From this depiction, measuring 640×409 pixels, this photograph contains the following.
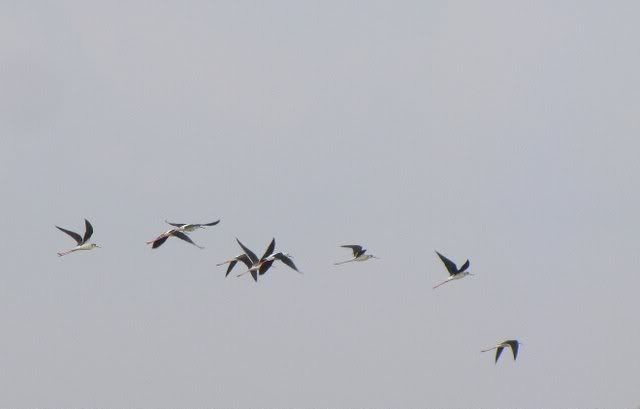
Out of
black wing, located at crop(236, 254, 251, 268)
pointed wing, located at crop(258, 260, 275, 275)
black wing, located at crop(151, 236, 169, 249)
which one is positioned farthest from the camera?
black wing, located at crop(236, 254, 251, 268)

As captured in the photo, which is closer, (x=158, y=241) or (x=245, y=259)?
(x=158, y=241)

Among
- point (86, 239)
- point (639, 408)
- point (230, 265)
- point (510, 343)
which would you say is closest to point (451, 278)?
point (510, 343)

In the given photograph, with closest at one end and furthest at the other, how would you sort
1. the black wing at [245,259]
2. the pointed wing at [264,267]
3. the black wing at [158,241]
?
the black wing at [158,241], the pointed wing at [264,267], the black wing at [245,259]

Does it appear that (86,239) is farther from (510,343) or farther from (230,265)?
(510,343)

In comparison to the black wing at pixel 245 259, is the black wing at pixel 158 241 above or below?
below

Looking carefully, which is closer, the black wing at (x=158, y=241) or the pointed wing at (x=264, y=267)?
the black wing at (x=158, y=241)

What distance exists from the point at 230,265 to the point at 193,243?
20.8ft

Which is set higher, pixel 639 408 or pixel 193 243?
pixel 639 408

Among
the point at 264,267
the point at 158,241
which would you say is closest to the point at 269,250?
the point at 264,267

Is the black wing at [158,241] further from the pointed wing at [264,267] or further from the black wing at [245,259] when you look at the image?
the black wing at [245,259]

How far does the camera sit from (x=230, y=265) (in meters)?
80.8

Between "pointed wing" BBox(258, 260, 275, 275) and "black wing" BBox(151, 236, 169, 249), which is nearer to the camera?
"black wing" BBox(151, 236, 169, 249)

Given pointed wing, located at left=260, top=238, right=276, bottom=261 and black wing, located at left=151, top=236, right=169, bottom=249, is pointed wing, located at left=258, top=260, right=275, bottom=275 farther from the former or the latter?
black wing, located at left=151, top=236, right=169, bottom=249

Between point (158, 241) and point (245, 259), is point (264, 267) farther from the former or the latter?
point (158, 241)
